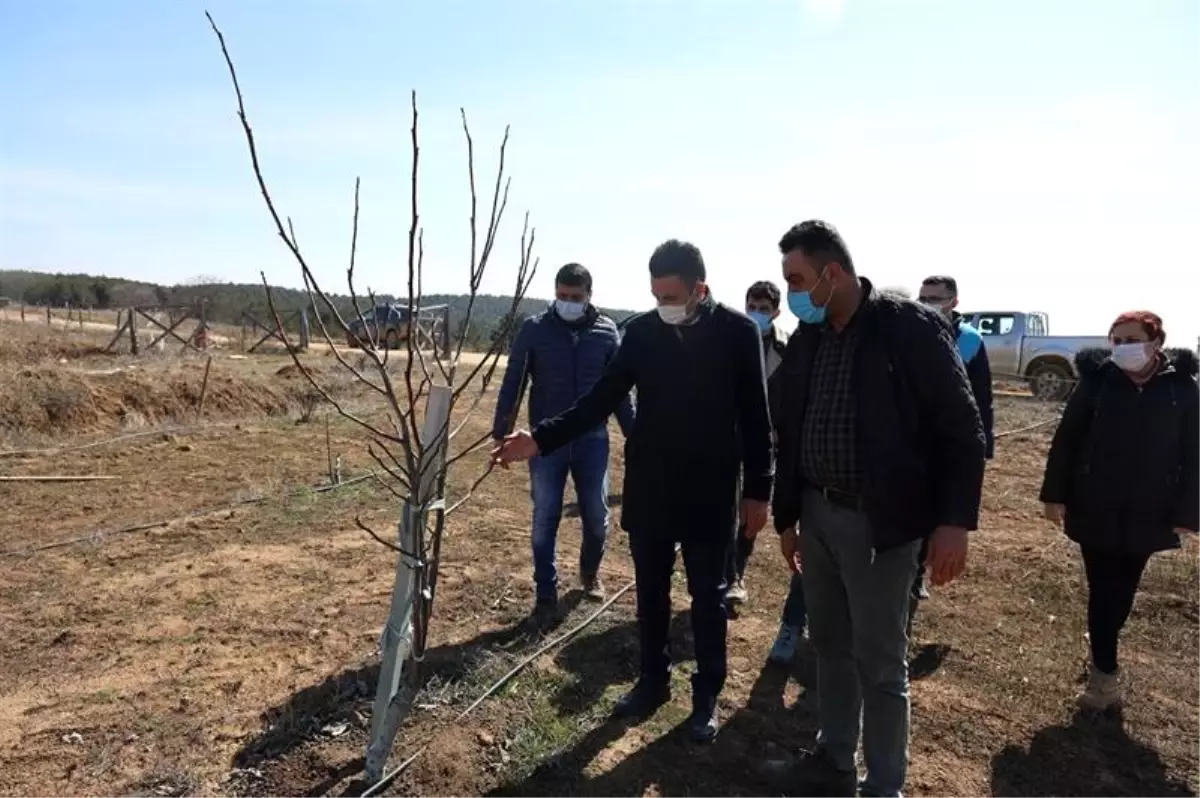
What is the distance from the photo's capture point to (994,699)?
11.1 feet

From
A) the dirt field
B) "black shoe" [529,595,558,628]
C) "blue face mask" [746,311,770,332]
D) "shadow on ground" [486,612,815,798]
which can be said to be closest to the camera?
"shadow on ground" [486,612,815,798]

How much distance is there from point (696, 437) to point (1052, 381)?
49.7 ft

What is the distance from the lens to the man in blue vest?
3551mm

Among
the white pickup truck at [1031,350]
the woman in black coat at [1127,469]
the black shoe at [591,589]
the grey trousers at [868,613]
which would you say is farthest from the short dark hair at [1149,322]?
the white pickup truck at [1031,350]

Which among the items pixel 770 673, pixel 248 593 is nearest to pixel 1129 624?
pixel 770 673

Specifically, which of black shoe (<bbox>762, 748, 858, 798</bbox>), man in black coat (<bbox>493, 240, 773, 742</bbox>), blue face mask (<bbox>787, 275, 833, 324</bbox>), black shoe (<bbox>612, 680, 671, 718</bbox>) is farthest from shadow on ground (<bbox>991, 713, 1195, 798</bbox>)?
blue face mask (<bbox>787, 275, 833, 324</bbox>)

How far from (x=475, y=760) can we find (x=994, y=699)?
86.5 inches

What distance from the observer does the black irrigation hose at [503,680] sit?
2.56m

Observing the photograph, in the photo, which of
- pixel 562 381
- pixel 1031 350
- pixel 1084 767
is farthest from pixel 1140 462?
pixel 1031 350

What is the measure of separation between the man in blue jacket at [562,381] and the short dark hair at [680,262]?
0.99m

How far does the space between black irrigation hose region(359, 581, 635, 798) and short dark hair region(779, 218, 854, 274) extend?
2069 mm

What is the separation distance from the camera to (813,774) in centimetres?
255

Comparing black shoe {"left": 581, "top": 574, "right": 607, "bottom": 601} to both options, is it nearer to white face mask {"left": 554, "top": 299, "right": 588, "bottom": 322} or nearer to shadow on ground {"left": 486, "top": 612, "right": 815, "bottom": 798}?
shadow on ground {"left": 486, "top": 612, "right": 815, "bottom": 798}

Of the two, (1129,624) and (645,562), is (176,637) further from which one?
(1129,624)
